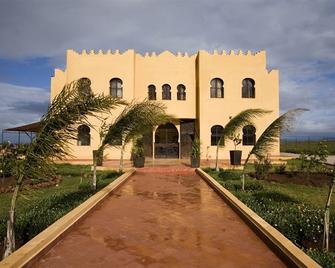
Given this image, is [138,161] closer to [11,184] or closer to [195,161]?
[195,161]

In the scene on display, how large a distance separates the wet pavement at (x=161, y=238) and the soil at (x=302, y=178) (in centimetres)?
639

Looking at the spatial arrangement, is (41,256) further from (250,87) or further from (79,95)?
(250,87)

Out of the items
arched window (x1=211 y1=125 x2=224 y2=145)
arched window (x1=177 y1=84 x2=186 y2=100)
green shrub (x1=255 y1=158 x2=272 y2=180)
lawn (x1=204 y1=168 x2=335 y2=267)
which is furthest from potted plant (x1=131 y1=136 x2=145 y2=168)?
lawn (x1=204 y1=168 x2=335 y2=267)

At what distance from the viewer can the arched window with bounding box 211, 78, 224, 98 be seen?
23.5 m

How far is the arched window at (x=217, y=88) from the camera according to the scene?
77.1 feet

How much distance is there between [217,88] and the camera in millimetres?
23609

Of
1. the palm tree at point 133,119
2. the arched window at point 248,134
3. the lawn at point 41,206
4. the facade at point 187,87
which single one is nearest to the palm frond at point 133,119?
the palm tree at point 133,119

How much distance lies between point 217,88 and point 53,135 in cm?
1861

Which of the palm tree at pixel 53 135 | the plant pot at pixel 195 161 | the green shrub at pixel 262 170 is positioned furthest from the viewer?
the plant pot at pixel 195 161

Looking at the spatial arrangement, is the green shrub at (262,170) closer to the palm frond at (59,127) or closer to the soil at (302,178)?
the soil at (302,178)

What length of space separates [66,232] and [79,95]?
246 cm

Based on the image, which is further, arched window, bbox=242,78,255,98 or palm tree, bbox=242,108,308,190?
arched window, bbox=242,78,255,98

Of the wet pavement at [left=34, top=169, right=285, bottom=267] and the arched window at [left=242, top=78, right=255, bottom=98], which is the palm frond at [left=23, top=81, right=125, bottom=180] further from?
the arched window at [left=242, top=78, right=255, bottom=98]

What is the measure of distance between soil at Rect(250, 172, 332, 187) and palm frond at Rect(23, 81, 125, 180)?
10.6 metres
